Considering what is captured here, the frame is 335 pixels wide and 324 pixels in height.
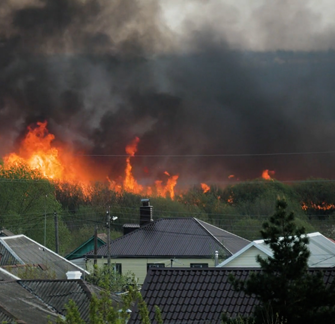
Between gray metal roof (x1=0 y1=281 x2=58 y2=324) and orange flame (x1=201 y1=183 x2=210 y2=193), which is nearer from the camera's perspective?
gray metal roof (x1=0 y1=281 x2=58 y2=324)

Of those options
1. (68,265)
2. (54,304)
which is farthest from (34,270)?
(54,304)

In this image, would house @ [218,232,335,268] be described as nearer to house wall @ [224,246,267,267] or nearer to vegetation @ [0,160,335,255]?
house wall @ [224,246,267,267]

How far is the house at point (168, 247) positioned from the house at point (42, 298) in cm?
2067

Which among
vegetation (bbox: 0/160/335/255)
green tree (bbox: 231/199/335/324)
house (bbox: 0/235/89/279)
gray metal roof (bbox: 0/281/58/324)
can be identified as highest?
vegetation (bbox: 0/160/335/255)

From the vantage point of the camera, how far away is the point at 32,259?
41.7m

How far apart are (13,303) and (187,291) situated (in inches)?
273

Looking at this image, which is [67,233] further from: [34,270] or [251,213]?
[34,270]

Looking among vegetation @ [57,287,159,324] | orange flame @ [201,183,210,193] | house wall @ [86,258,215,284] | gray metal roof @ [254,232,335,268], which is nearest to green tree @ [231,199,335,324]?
vegetation @ [57,287,159,324]

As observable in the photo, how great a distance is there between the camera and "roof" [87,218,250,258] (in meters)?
47.4

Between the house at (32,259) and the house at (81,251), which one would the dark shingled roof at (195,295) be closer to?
the house at (32,259)

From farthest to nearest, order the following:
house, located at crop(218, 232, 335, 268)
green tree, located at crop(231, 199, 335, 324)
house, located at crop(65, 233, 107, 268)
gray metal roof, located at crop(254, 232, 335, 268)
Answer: house, located at crop(65, 233, 107, 268), house, located at crop(218, 232, 335, 268), gray metal roof, located at crop(254, 232, 335, 268), green tree, located at crop(231, 199, 335, 324)

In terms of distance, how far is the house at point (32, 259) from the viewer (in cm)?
3781

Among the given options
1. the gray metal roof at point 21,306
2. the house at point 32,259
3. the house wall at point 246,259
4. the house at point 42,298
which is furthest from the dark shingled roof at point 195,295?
the house at point 32,259

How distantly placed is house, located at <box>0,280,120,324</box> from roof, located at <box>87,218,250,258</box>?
2100cm
